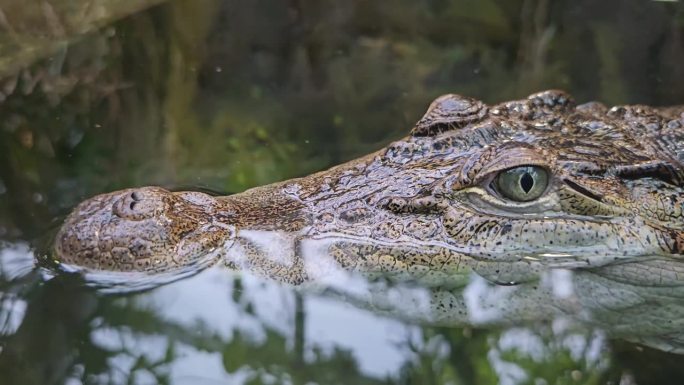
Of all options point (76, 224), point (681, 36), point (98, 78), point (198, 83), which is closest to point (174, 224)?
point (76, 224)

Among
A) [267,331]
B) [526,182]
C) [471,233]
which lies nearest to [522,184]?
[526,182]

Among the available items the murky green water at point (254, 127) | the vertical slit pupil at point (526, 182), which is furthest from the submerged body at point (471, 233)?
the murky green water at point (254, 127)

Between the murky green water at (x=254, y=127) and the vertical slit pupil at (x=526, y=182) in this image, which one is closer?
the vertical slit pupil at (x=526, y=182)

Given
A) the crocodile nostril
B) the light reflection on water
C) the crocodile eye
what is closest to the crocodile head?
the crocodile nostril

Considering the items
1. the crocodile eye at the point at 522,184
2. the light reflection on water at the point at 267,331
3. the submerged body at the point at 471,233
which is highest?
the crocodile eye at the point at 522,184

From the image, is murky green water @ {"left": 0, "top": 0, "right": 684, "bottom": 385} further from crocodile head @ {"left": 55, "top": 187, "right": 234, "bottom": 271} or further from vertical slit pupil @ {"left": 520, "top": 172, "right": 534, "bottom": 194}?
vertical slit pupil @ {"left": 520, "top": 172, "right": 534, "bottom": 194}

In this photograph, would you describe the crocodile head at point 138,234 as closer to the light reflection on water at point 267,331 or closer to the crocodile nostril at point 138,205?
the crocodile nostril at point 138,205
